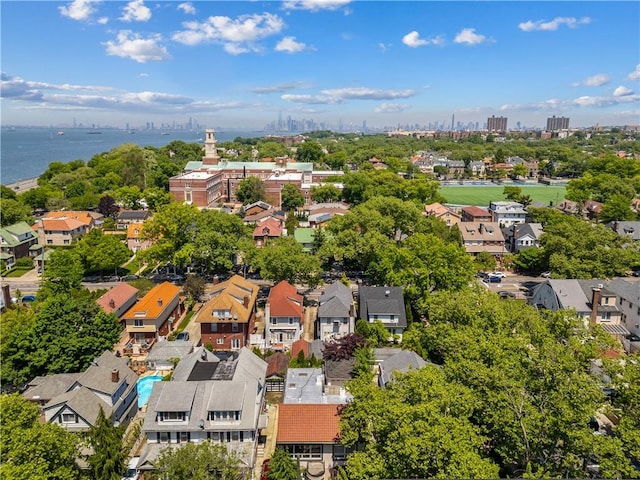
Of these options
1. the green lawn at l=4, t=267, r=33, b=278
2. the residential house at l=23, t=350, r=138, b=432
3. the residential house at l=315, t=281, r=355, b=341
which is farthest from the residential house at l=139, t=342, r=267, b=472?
the green lawn at l=4, t=267, r=33, b=278

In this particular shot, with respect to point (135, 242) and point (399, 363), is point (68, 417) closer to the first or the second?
point (399, 363)

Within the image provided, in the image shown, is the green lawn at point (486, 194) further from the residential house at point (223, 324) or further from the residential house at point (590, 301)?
the residential house at point (223, 324)

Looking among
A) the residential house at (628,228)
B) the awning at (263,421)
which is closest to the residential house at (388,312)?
the awning at (263,421)

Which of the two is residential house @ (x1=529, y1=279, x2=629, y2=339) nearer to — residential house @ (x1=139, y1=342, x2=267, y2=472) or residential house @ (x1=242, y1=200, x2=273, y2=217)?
residential house @ (x1=139, y1=342, x2=267, y2=472)


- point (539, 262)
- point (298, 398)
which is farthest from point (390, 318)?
point (539, 262)

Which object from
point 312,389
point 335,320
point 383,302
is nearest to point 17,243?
point 335,320
